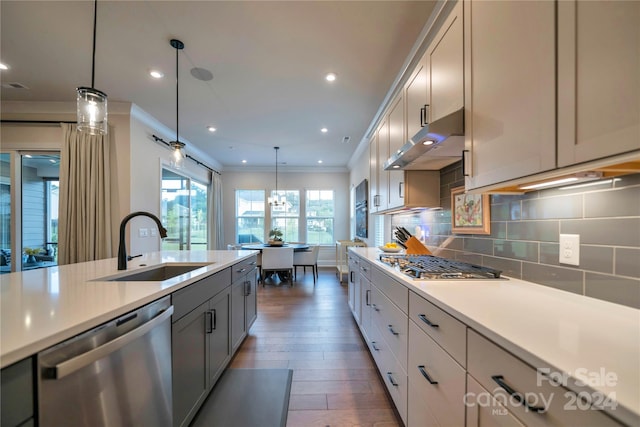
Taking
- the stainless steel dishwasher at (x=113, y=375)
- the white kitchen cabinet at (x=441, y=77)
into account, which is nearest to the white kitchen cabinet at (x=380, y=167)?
the white kitchen cabinet at (x=441, y=77)

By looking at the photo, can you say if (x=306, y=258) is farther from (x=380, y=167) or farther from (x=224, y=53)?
(x=224, y=53)

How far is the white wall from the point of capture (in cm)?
696

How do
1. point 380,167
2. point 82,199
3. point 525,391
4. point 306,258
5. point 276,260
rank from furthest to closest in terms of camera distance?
point 306,258
point 276,260
point 82,199
point 380,167
point 525,391

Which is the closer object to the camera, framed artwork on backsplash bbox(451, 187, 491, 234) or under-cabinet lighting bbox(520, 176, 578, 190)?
under-cabinet lighting bbox(520, 176, 578, 190)

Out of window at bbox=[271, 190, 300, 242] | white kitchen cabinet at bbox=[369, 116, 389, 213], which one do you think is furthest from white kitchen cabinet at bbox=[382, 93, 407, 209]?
window at bbox=[271, 190, 300, 242]

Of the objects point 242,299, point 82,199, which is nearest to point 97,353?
point 242,299

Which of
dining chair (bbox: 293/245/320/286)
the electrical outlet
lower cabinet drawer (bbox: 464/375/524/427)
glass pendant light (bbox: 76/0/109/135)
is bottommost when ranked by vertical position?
dining chair (bbox: 293/245/320/286)

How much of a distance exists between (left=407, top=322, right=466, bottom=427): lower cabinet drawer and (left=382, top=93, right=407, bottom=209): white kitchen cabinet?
133 centimetres

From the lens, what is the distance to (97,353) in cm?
78

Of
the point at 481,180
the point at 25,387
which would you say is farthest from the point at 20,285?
the point at 481,180

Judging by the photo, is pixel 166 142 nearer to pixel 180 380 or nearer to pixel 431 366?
pixel 180 380

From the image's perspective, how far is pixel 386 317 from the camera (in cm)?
171

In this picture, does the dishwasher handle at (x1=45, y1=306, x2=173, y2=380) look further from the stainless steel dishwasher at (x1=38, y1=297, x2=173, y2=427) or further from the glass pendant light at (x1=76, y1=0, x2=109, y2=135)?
the glass pendant light at (x1=76, y1=0, x2=109, y2=135)

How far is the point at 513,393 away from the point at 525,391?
4cm
